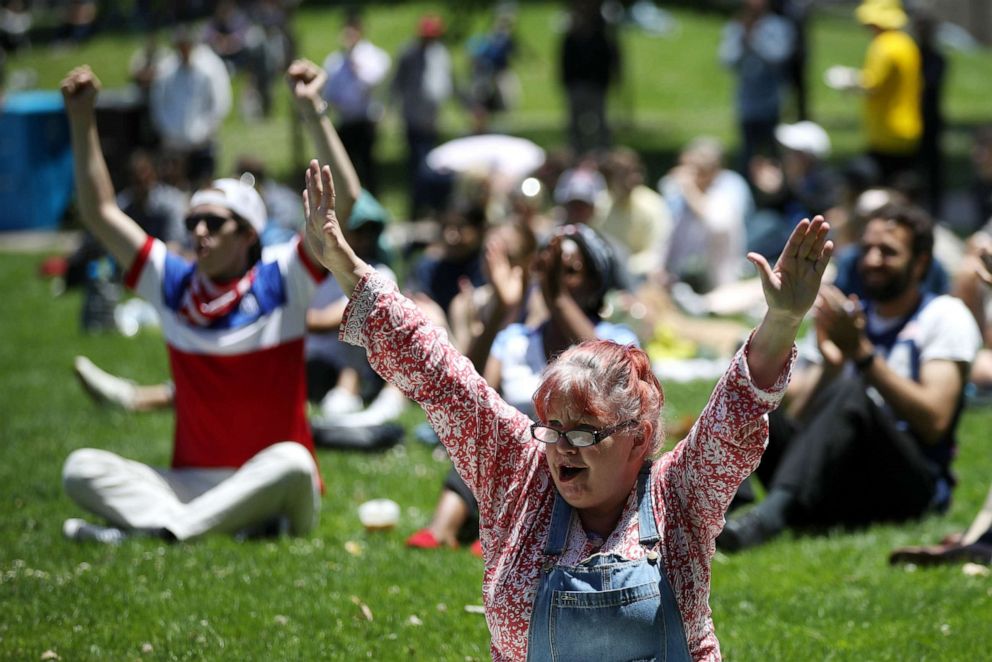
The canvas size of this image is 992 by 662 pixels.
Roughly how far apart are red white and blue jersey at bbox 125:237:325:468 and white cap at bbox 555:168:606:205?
4.50 m

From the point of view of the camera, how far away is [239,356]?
20.7 feet

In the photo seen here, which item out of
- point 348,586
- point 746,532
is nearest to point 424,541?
point 348,586

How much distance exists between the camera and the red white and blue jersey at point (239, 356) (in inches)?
249

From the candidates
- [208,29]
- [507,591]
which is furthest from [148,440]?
[208,29]

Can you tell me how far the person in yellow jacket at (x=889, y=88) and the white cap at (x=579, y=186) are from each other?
98.9 inches

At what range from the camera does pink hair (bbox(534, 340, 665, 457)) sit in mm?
3461

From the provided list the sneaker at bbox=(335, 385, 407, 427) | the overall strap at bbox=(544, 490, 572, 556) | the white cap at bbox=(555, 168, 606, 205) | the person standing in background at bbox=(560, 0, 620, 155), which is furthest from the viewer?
the person standing in background at bbox=(560, 0, 620, 155)

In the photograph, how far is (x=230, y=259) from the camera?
6379 mm

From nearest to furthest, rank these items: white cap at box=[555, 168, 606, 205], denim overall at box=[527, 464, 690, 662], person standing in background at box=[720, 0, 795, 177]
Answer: denim overall at box=[527, 464, 690, 662] → white cap at box=[555, 168, 606, 205] → person standing in background at box=[720, 0, 795, 177]

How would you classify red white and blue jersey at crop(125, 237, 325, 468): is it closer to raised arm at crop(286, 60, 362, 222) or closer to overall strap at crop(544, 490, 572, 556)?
raised arm at crop(286, 60, 362, 222)

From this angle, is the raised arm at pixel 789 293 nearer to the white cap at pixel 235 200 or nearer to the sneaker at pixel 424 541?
the sneaker at pixel 424 541

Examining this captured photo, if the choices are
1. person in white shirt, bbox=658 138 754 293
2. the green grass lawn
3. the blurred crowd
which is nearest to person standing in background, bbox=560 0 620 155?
the blurred crowd

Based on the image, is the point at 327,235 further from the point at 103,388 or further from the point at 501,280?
the point at 103,388

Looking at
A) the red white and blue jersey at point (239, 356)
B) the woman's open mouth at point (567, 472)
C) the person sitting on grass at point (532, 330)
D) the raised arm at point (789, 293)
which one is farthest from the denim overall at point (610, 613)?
the red white and blue jersey at point (239, 356)
